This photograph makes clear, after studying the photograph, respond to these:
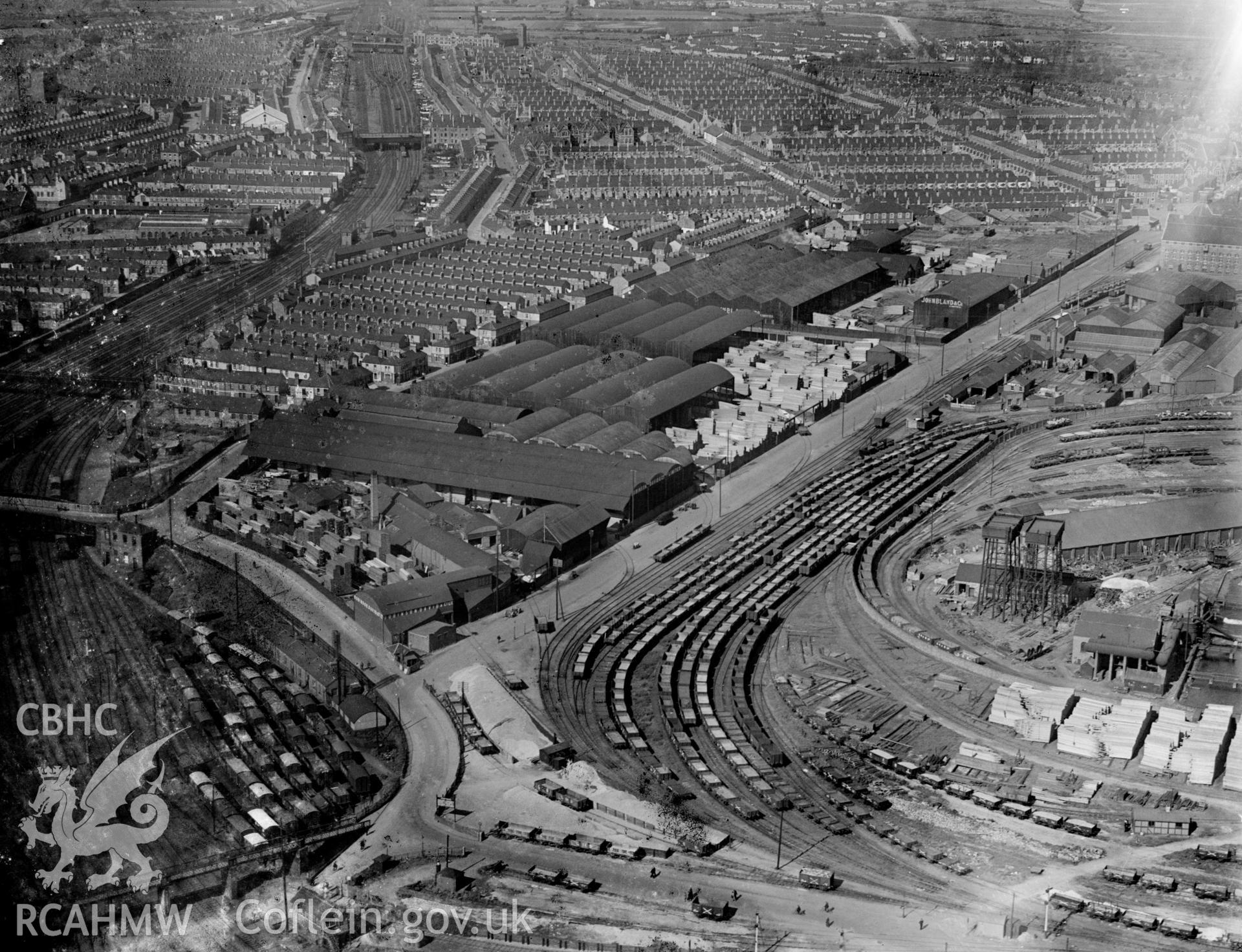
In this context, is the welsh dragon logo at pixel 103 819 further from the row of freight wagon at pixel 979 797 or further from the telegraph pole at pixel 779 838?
the row of freight wagon at pixel 979 797

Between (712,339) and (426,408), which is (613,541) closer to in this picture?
(426,408)

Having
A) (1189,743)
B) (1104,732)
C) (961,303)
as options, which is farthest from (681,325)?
(1189,743)

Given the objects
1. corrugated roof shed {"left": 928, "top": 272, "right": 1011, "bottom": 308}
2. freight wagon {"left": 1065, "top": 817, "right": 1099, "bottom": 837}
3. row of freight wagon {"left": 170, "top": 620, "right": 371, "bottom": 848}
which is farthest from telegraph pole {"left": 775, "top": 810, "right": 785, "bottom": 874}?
corrugated roof shed {"left": 928, "top": 272, "right": 1011, "bottom": 308}

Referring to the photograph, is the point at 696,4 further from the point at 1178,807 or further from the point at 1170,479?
the point at 1178,807

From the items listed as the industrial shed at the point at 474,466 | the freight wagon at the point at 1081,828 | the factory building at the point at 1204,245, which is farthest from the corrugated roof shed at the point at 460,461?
the factory building at the point at 1204,245

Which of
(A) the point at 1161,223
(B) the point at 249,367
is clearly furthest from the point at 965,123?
(B) the point at 249,367
